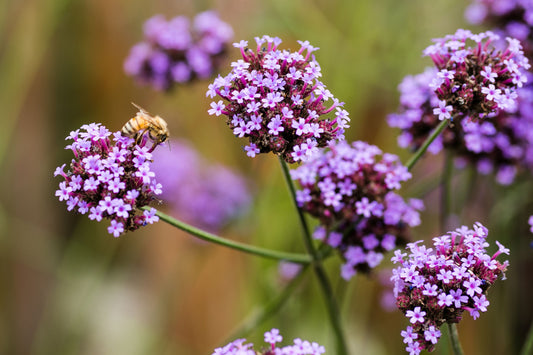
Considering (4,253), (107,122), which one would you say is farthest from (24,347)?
(107,122)

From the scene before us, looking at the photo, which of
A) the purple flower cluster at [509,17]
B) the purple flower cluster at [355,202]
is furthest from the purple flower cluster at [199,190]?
the purple flower cluster at [509,17]

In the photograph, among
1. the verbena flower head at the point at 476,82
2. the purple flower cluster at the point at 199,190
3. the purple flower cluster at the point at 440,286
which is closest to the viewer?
the purple flower cluster at the point at 440,286

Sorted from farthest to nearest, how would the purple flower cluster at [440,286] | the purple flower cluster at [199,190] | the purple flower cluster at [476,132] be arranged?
the purple flower cluster at [199,190], the purple flower cluster at [476,132], the purple flower cluster at [440,286]

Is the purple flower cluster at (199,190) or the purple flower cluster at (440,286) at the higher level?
the purple flower cluster at (199,190)

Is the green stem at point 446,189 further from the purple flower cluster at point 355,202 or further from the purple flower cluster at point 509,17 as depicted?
the purple flower cluster at point 509,17

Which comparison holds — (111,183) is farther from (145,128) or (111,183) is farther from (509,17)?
(509,17)

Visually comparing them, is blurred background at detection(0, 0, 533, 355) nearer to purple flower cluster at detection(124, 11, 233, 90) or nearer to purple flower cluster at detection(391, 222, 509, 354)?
purple flower cluster at detection(124, 11, 233, 90)

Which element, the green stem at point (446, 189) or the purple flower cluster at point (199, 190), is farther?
the purple flower cluster at point (199, 190)
